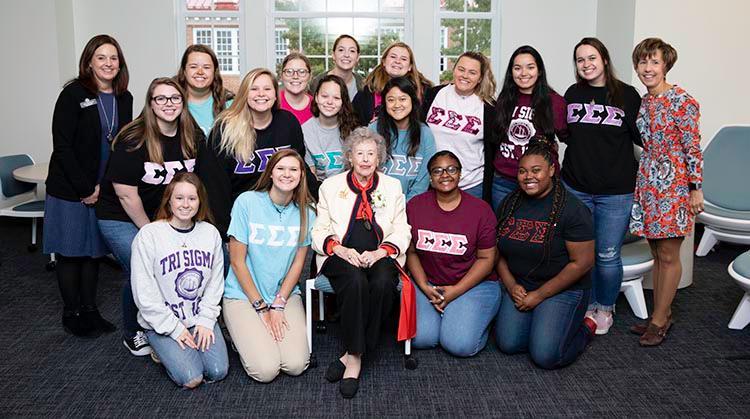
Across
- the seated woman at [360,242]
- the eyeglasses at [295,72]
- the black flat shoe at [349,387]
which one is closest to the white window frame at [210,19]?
the eyeglasses at [295,72]

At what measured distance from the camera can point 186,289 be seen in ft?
9.63

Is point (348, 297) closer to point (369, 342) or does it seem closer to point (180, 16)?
point (369, 342)

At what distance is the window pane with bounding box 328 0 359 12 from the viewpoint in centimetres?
757

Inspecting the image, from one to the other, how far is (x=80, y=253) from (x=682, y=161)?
3.05 meters

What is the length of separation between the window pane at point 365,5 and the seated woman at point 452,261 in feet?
15.7

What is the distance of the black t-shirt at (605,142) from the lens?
329cm

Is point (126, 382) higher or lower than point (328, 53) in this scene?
lower

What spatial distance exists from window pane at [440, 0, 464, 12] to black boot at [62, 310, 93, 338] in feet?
18.1

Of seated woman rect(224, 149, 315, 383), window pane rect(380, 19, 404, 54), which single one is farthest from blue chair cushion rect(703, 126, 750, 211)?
window pane rect(380, 19, 404, 54)

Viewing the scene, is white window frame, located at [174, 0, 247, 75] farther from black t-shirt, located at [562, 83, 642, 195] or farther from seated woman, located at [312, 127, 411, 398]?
black t-shirt, located at [562, 83, 642, 195]

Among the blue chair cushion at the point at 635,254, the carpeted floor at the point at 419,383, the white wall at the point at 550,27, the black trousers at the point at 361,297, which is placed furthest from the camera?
the white wall at the point at 550,27

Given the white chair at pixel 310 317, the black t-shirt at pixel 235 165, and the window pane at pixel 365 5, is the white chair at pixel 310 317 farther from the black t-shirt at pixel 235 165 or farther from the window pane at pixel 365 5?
the window pane at pixel 365 5

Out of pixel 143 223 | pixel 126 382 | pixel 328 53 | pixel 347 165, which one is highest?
pixel 328 53

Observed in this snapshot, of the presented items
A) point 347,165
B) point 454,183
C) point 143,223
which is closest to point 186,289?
point 143,223
